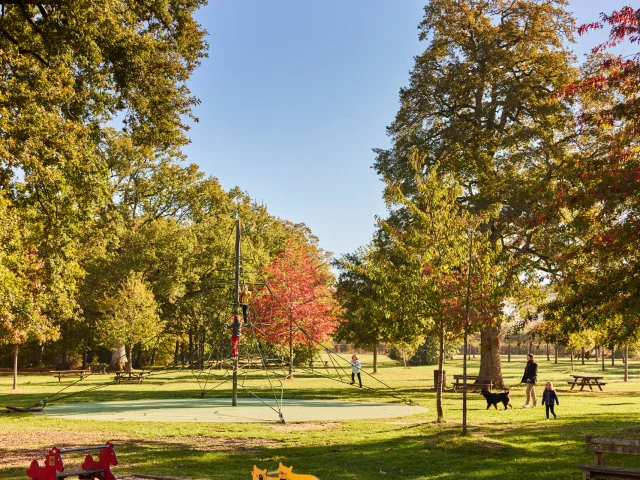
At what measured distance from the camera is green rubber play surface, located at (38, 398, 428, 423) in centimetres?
1806

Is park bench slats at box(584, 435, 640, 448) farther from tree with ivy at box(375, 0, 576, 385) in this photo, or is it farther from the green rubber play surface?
tree with ivy at box(375, 0, 576, 385)

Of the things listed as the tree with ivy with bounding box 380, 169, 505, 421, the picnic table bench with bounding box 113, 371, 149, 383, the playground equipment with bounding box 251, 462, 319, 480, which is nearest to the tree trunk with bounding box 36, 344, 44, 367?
the picnic table bench with bounding box 113, 371, 149, 383

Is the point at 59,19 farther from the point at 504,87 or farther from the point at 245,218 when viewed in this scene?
the point at 245,218

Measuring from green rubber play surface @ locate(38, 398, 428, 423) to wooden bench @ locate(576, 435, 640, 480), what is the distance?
10047 millimetres

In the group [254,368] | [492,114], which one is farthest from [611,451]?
[254,368]

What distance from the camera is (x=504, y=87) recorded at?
90.7 ft

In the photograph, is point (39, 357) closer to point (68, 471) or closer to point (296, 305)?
point (296, 305)

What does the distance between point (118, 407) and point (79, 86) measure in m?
12.0

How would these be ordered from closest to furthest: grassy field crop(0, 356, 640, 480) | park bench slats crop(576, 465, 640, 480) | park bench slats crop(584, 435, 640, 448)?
park bench slats crop(576, 465, 640, 480) → park bench slats crop(584, 435, 640, 448) → grassy field crop(0, 356, 640, 480)

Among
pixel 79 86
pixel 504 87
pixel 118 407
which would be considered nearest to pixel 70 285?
pixel 118 407

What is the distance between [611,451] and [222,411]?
45.5ft

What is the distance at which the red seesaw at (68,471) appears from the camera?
749 cm

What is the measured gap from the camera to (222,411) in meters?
19.9

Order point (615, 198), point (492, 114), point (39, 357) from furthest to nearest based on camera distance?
point (39, 357)
point (492, 114)
point (615, 198)
